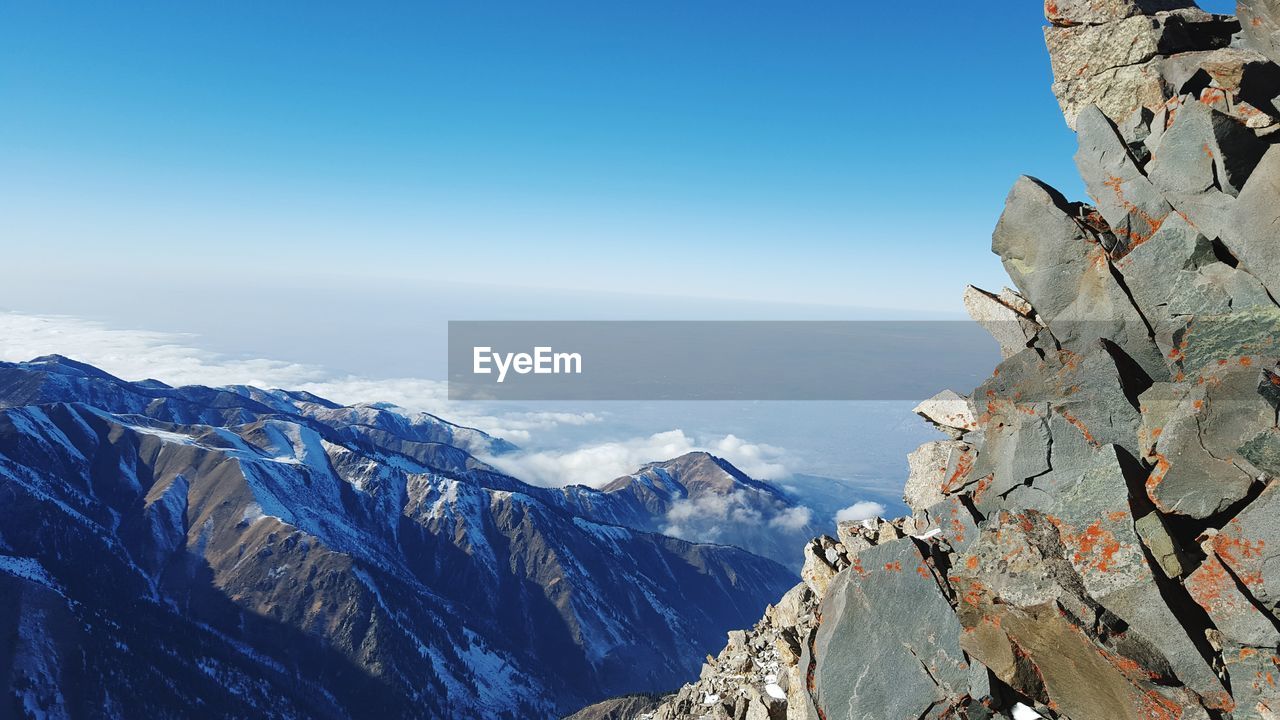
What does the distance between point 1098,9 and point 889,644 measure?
33937 mm

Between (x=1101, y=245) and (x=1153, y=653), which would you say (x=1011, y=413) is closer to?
(x=1101, y=245)

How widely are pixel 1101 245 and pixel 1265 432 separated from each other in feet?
38.5

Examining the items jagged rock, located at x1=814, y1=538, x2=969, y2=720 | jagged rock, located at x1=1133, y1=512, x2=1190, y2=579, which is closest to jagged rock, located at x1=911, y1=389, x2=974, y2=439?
jagged rock, located at x1=814, y1=538, x2=969, y2=720

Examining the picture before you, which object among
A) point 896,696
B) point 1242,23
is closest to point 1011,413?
point 896,696

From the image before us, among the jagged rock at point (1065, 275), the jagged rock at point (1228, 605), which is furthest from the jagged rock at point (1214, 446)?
the jagged rock at point (1065, 275)

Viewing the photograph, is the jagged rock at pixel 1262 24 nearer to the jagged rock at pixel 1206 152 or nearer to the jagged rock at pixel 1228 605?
the jagged rock at pixel 1206 152

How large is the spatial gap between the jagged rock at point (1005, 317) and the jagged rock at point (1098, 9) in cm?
1496

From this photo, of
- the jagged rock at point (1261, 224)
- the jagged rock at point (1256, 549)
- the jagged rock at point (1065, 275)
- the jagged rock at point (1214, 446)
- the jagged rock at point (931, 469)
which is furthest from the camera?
the jagged rock at point (931, 469)

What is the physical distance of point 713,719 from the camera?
43594mm

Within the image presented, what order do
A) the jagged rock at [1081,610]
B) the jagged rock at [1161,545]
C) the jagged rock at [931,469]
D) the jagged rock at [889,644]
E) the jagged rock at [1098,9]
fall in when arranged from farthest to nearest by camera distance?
the jagged rock at [1098,9] → the jagged rock at [931,469] → the jagged rock at [889,644] → the jagged rock at [1161,545] → the jagged rock at [1081,610]

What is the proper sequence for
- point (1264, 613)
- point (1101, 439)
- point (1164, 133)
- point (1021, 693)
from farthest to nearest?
point (1164, 133) < point (1101, 439) < point (1021, 693) < point (1264, 613)

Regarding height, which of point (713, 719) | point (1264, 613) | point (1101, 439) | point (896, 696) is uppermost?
point (1101, 439)

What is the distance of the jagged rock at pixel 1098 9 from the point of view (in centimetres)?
3350

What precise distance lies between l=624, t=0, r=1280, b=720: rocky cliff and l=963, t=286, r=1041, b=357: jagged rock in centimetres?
14
